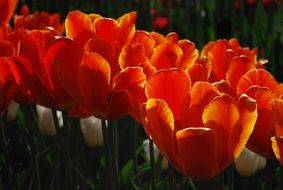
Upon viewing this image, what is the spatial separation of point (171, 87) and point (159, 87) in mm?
16

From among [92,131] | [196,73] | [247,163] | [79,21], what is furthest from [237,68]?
[92,131]

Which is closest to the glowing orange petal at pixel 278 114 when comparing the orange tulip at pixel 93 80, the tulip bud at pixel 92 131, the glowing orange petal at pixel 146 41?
the orange tulip at pixel 93 80

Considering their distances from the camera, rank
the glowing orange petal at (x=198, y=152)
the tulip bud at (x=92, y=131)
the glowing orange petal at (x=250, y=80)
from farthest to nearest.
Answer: the tulip bud at (x=92, y=131) < the glowing orange petal at (x=250, y=80) < the glowing orange petal at (x=198, y=152)

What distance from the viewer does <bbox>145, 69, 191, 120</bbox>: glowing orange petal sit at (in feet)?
2.92

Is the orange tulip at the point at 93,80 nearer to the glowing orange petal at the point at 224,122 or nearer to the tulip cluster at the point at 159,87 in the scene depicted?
the tulip cluster at the point at 159,87

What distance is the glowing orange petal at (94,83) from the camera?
100 cm

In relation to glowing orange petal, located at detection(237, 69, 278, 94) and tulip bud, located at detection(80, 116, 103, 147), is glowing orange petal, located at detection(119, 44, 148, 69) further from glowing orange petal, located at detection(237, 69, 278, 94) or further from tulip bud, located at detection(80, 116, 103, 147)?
tulip bud, located at detection(80, 116, 103, 147)

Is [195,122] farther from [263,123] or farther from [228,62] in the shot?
[228,62]

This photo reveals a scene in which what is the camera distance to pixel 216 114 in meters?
0.84

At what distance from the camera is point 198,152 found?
0.85 m

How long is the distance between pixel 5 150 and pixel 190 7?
2.85 meters

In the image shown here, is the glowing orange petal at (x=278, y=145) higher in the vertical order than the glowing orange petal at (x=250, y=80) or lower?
lower

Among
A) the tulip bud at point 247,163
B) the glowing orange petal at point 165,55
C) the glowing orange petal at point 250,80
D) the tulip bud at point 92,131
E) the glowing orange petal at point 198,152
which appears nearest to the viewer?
the glowing orange petal at point 198,152

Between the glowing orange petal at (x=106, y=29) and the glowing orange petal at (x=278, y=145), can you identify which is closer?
the glowing orange petal at (x=278, y=145)
